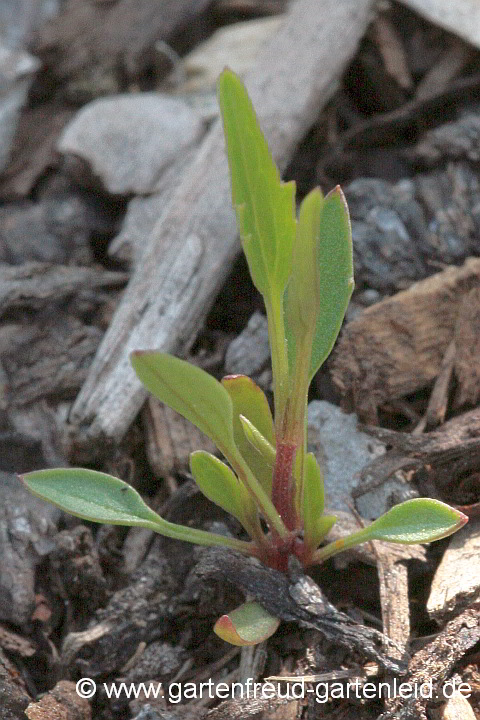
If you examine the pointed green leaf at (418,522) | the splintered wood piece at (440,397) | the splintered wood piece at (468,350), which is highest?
the pointed green leaf at (418,522)

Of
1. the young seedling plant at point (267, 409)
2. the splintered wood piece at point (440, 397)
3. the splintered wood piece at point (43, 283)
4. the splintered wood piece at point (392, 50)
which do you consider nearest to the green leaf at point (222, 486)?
the young seedling plant at point (267, 409)

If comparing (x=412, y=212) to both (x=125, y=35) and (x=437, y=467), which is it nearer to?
(x=437, y=467)

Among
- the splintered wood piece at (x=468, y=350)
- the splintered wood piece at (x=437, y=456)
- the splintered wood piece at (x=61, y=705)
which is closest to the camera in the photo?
the splintered wood piece at (x=61, y=705)

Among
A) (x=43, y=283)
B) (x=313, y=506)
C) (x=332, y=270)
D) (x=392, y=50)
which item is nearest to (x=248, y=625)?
(x=313, y=506)

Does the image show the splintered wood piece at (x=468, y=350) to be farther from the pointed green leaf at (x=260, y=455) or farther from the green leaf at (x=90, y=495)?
the green leaf at (x=90, y=495)

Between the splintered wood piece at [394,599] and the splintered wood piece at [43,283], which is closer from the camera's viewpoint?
the splintered wood piece at [394,599]

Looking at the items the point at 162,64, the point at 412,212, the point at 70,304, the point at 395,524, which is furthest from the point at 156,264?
the point at 162,64
